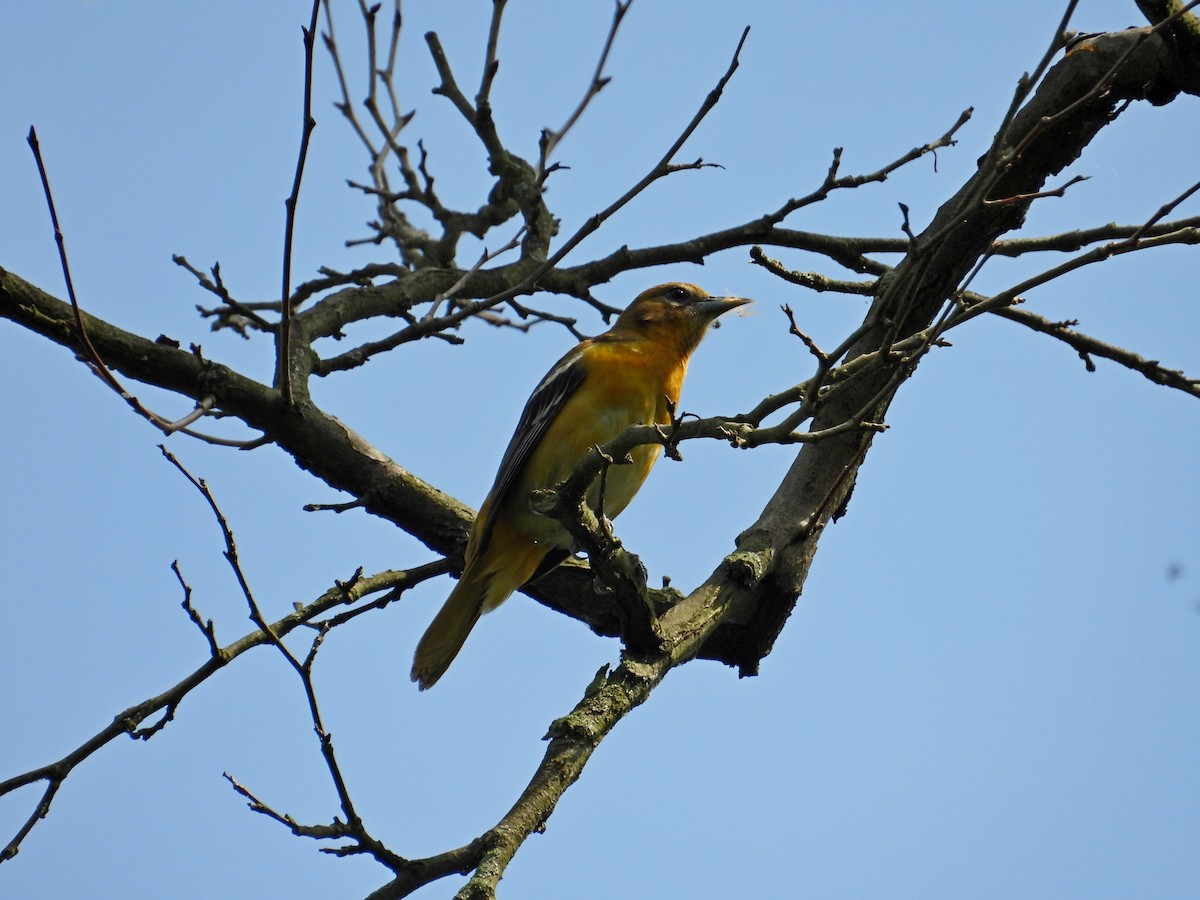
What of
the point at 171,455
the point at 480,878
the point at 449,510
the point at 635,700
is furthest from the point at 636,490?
the point at 480,878

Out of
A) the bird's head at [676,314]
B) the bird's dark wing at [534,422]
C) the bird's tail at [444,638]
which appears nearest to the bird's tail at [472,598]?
the bird's tail at [444,638]

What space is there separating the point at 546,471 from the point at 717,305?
1475 mm

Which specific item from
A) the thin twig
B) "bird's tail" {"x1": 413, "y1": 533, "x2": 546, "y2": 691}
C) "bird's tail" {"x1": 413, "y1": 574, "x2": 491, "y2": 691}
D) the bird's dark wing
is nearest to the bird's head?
the bird's dark wing

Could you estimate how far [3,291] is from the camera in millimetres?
4129

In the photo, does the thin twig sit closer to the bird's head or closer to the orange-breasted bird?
the orange-breasted bird

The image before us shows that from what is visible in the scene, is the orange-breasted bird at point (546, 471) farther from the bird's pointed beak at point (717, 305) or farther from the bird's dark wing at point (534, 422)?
the bird's pointed beak at point (717, 305)

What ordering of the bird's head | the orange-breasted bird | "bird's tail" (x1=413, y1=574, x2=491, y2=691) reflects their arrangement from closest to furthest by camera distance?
1. the orange-breasted bird
2. "bird's tail" (x1=413, y1=574, x2=491, y2=691)
3. the bird's head

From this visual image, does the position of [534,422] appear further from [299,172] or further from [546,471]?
[299,172]

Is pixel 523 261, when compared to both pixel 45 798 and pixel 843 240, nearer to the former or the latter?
pixel 843 240

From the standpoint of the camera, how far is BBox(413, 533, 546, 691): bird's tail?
5344mm

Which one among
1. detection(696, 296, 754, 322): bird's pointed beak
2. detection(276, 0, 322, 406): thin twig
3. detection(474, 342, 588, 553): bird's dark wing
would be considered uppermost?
detection(696, 296, 754, 322): bird's pointed beak

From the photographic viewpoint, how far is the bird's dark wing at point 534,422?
213 inches

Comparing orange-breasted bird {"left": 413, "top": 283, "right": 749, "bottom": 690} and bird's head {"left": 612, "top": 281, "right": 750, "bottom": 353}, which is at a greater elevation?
bird's head {"left": 612, "top": 281, "right": 750, "bottom": 353}

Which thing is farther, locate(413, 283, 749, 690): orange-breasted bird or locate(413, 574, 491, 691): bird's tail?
locate(413, 574, 491, 691): bird's tail
